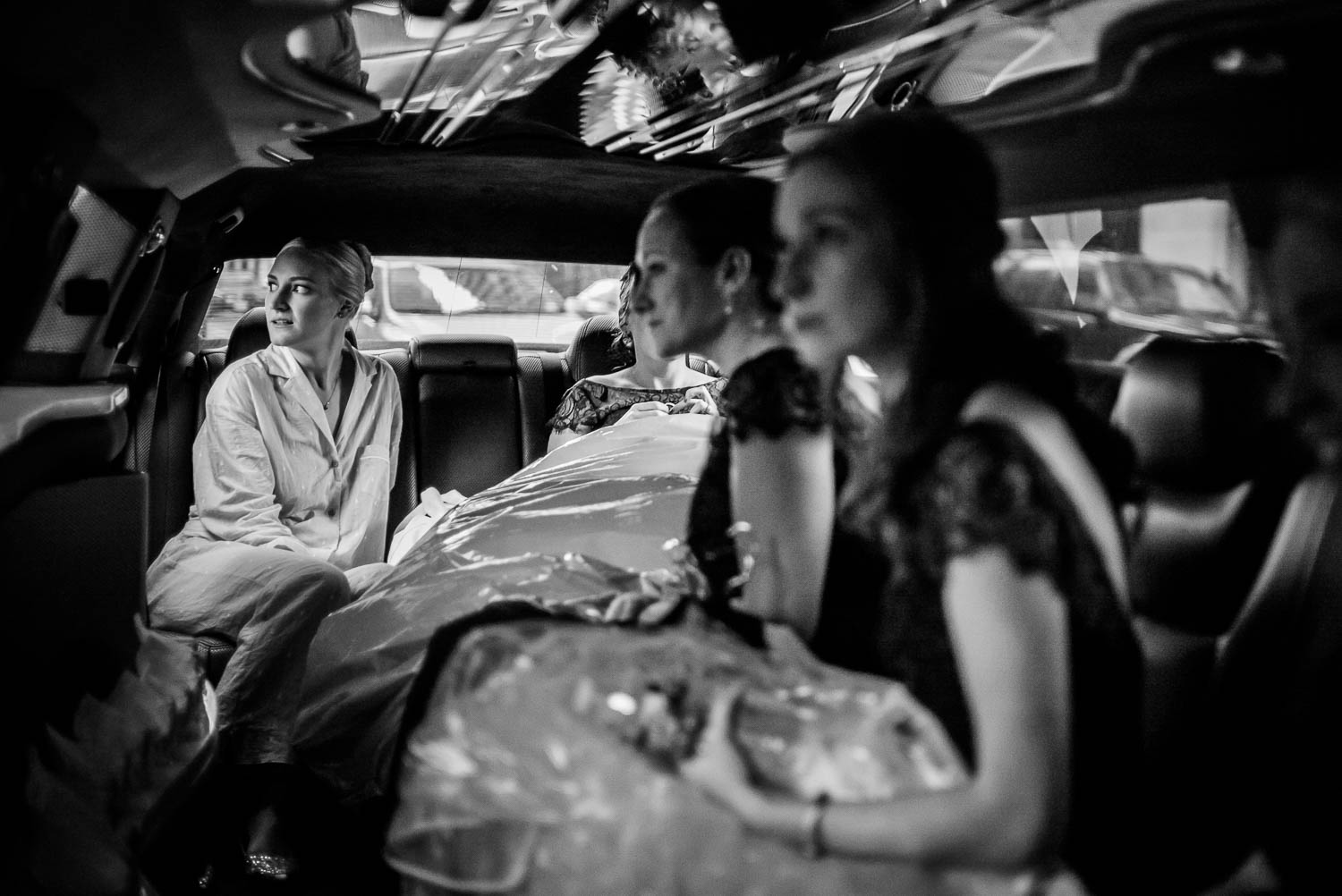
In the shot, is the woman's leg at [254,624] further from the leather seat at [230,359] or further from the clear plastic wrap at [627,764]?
the clear plastic wrap at [627,764]

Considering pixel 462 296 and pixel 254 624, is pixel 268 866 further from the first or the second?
pixel 462 296

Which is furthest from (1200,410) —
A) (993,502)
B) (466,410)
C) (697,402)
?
(466,410)

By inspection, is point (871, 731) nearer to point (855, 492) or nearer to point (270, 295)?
point (855, 492)

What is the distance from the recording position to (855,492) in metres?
1.03

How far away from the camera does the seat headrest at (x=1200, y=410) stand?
879 mm

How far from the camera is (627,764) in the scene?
106 centimetres

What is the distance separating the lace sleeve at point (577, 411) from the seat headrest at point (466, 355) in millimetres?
→ 539

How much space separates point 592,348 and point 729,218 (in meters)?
0.96

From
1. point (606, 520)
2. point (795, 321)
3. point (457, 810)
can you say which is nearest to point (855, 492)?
point (795, 321)

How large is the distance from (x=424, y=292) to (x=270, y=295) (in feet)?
0.93

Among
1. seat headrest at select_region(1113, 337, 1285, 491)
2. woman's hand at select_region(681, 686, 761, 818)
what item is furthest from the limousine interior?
woman's hand at select_region(681, 686, 761, 818)

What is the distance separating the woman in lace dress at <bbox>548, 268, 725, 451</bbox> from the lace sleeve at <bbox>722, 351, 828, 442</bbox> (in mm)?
175

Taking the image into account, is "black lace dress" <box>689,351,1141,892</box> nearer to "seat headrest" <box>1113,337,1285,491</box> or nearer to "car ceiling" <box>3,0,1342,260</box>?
"seat headrest" <box>1113,337,1285,491</box>

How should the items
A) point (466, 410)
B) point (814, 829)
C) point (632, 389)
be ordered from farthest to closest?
1. point (466, 410)
2. point (632, 389)
3. point (814, 829)
